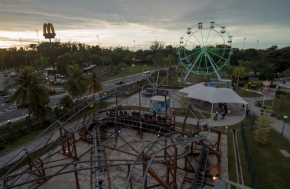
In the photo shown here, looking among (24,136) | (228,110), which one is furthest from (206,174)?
(24,136)

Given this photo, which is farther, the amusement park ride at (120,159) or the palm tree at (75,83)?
the palm tree at (75,83)

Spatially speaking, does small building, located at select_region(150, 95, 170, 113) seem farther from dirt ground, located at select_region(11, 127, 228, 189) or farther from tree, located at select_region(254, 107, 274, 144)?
tree, located at select_region(254, 107, 274, 144)

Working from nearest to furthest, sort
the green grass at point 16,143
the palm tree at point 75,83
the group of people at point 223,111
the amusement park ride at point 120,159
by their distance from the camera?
the amusement park ride at point 120,159
the green grass at point 16,143
the palm tree at point 75,83
the group of people at point 223,111

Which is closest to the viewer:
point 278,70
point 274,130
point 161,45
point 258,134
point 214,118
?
point 258,134

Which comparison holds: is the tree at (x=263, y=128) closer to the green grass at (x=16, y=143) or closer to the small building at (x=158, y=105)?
the small building at (x=158, y=105)

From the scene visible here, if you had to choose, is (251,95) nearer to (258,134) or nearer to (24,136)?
(258,134)

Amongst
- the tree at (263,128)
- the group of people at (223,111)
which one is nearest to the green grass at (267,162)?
the tree at (263,128)

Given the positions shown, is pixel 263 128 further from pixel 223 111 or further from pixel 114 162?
pixel 114 162

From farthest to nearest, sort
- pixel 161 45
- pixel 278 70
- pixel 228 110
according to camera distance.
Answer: pixel 161 45 → pixel 278 70 → pixel 228 110
